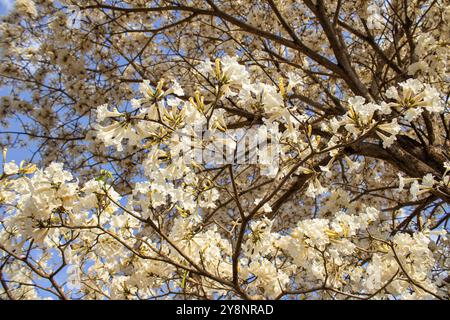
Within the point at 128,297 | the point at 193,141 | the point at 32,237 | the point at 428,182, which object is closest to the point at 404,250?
the point at 428,182

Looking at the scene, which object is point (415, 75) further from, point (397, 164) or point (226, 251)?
point (226, 251)

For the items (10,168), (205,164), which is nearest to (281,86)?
(205,164)

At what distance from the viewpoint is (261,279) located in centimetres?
255

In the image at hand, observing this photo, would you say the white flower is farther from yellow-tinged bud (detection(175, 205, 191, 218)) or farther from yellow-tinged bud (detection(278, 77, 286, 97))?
yellow-tinged bud (detection(278, 77, 286, 97))

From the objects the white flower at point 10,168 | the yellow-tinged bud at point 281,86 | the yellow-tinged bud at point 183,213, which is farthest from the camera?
the yellow-tinged bud at point 183,213

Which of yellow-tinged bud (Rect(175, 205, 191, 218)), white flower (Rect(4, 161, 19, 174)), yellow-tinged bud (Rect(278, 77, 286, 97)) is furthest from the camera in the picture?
yellow-tinged bud (Rect(175, 205, 191, 218))

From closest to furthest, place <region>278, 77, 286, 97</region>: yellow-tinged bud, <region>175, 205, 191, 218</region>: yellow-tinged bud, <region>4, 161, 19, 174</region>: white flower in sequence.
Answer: <region>278, 77, 286, 97</region>: yellow-tinged bud
<region>4, 161, 19, 174</region>: white flower
<region>175, 205, 191, 218</region>: yellow-tinged bud

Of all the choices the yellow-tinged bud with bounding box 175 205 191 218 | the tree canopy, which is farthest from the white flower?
the yellow-tinged bud with bounding box 175 205 191 218

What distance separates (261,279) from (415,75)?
249 cm

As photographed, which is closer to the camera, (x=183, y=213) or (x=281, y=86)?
(x=281, y=86)

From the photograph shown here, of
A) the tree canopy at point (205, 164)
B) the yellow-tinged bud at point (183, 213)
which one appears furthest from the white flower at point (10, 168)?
the yellow-tinged bud at point (183, 213)

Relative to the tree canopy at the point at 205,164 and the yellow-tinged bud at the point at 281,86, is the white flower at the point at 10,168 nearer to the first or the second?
the tree canopy at the point at 205,164

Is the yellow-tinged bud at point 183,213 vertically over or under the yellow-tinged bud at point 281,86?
under

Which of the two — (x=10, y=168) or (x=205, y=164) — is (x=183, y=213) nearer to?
(x=205, y=164)
